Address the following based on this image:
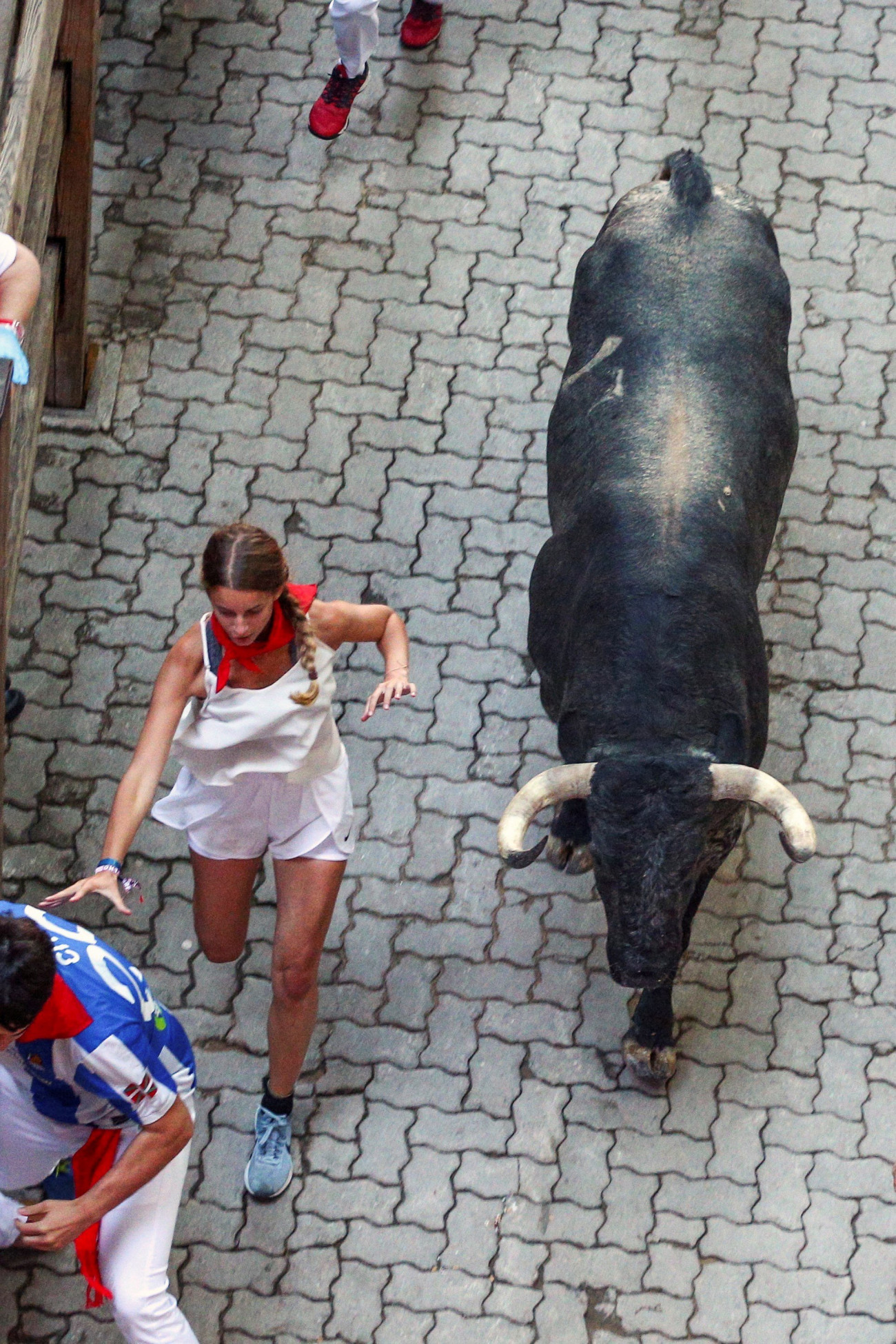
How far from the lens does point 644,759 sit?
4379mm

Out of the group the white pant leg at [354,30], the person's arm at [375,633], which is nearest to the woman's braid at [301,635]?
the person's arm at [375,633]

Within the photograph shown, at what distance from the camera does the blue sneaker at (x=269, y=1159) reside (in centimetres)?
483

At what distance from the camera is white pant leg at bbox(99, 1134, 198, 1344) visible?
157 inches

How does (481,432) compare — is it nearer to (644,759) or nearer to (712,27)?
(644,759)

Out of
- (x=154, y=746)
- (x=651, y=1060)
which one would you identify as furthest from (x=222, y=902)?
(x=651, y=1060)

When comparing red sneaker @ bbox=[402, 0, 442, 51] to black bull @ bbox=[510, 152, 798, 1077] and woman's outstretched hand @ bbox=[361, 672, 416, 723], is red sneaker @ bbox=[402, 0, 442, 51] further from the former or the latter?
woman's outstretched hand @ bbox=[361, 672, 416, 723]

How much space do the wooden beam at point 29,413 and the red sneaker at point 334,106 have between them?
6.64 ft

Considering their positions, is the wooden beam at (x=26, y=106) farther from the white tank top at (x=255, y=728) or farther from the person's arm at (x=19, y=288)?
the white tank top at (x=255, y=728)

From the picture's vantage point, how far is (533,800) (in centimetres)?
438

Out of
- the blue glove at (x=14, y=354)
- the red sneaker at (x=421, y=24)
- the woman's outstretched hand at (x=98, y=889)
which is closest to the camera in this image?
the woman's outstretched hand at (x=98, y=889)

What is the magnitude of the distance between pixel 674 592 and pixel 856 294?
3094 mm

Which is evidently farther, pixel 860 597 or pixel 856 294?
pixel 856 294

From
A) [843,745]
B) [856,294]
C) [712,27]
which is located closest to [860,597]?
[843,745]

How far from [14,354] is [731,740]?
2545 millimetres
